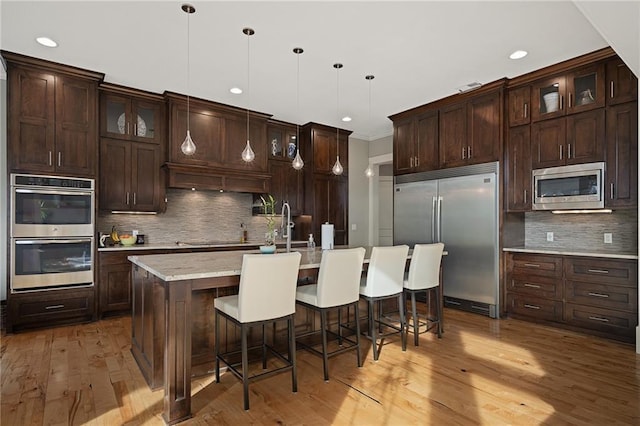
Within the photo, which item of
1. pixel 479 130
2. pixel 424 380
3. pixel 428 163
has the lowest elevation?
pixel 424 380

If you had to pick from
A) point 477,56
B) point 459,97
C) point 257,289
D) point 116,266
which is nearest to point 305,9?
point 477,56

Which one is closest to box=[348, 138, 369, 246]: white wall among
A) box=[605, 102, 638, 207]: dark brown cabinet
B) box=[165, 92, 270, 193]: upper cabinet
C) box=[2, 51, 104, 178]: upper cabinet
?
box=[165, 92, 270, 193]: upper cabinet

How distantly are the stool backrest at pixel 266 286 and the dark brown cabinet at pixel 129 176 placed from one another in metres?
3.15

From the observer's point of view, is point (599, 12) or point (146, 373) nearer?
point (599, 12)

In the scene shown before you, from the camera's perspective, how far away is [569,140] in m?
3.96

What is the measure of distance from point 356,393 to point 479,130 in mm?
3660

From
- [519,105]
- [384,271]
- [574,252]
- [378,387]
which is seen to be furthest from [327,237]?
[519,105]

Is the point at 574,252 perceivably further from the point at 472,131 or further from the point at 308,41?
the point at 308,41

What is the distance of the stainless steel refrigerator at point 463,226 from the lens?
4.47 metres

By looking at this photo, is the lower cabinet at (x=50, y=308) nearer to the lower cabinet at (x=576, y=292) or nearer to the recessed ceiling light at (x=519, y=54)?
the lower cabinet at (x=576, y=292)

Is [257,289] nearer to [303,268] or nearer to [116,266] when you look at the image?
[303,268]

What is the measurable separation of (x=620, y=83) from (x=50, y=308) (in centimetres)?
634

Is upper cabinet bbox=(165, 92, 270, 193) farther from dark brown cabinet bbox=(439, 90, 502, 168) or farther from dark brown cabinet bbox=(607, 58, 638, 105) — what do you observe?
dark brown cabinet bbox=(607, 58, 638, 105)

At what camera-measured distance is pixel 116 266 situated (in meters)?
4.42
